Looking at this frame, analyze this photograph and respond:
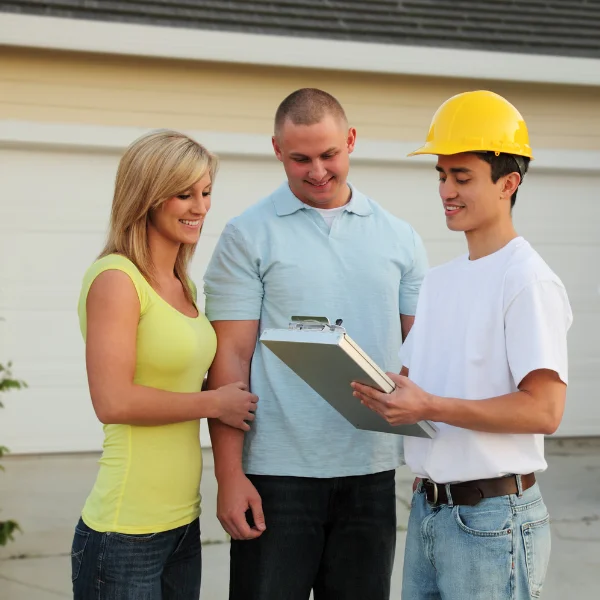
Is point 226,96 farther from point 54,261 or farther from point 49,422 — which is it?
point 49,422

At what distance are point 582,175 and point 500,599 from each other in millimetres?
6164

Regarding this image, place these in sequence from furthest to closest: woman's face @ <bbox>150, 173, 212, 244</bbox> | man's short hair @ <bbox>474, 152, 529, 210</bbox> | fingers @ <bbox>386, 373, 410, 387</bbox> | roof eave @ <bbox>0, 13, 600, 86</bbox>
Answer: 1. roof eave @ <bbox>0, 13, 600, 86</bbox>
2. woman's face @ <bbox>150, 173, 212, 244</bbox>
3. man's short hair @ <bbox>474, 152, 529, 210</bbox>
4. fingers @ <bbox>386, 373, 410, 387</bbox>

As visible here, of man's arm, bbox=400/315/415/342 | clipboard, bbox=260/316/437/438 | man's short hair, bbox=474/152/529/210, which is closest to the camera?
clipboard, bbox=260/316/437/438

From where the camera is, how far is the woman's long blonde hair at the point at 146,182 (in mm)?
2414

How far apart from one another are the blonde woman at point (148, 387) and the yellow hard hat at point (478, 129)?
68cm

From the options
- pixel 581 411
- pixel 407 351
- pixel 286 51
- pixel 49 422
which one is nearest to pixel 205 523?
pixel 49 422

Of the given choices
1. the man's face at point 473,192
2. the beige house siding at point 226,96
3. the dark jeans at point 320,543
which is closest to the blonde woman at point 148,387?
the dark jeans at point 320,543

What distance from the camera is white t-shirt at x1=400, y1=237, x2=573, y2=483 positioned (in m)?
2.06

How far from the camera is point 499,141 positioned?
7.18 feet

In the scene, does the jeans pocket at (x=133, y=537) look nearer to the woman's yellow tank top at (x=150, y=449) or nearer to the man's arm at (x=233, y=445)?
the woman's yellow tank top at (x=150, y=449)

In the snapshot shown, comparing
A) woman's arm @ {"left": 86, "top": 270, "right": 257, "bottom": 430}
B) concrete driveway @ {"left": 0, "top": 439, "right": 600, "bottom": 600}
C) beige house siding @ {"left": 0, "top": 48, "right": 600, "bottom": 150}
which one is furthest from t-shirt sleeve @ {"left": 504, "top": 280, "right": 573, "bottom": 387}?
beige house siding @ {"left": 0, "top": 48, "right": 600, "bottom": 150}

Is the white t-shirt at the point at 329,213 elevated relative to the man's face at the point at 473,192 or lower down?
elevated

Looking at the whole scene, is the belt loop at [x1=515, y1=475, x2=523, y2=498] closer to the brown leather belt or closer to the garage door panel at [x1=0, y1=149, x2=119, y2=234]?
the brown leather belt

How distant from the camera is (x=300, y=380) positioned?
8.83 feet
